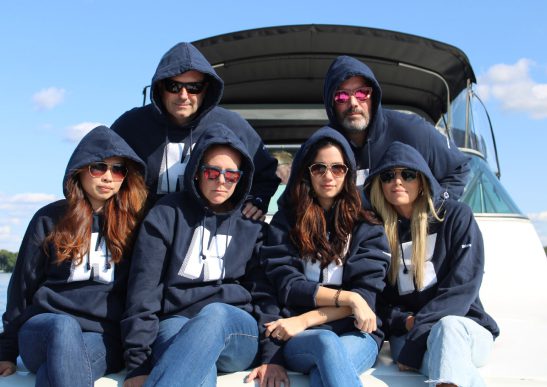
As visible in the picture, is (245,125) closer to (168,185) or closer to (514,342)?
(168,185)

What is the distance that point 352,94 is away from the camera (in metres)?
3.67

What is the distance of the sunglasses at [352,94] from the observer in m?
3.66

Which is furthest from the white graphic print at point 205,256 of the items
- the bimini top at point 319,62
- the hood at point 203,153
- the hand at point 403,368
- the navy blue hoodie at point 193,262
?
the bimini top at point 319,62

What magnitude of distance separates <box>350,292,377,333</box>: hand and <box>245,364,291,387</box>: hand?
0.42 m

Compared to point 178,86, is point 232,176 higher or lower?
lower

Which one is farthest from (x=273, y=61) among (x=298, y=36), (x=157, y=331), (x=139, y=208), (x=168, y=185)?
(x=157, y=331)

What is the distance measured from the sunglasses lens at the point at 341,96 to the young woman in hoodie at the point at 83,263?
128 centimetres

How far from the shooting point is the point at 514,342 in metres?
2.96

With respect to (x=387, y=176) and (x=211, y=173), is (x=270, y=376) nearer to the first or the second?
(x=211, y=173)

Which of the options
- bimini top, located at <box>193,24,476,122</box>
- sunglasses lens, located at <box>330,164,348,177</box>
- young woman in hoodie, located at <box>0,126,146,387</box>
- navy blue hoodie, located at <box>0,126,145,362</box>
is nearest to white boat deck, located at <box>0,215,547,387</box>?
young woman in hoodie, located at <box>0,126,146,387</box>

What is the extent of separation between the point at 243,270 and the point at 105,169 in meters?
0.88

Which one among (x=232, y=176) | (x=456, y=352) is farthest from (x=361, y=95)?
(x=456, y=352)

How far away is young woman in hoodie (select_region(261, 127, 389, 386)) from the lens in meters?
2.71

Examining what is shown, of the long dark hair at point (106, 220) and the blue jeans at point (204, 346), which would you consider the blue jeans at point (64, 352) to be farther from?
the long dark hair at point (106, 220)
